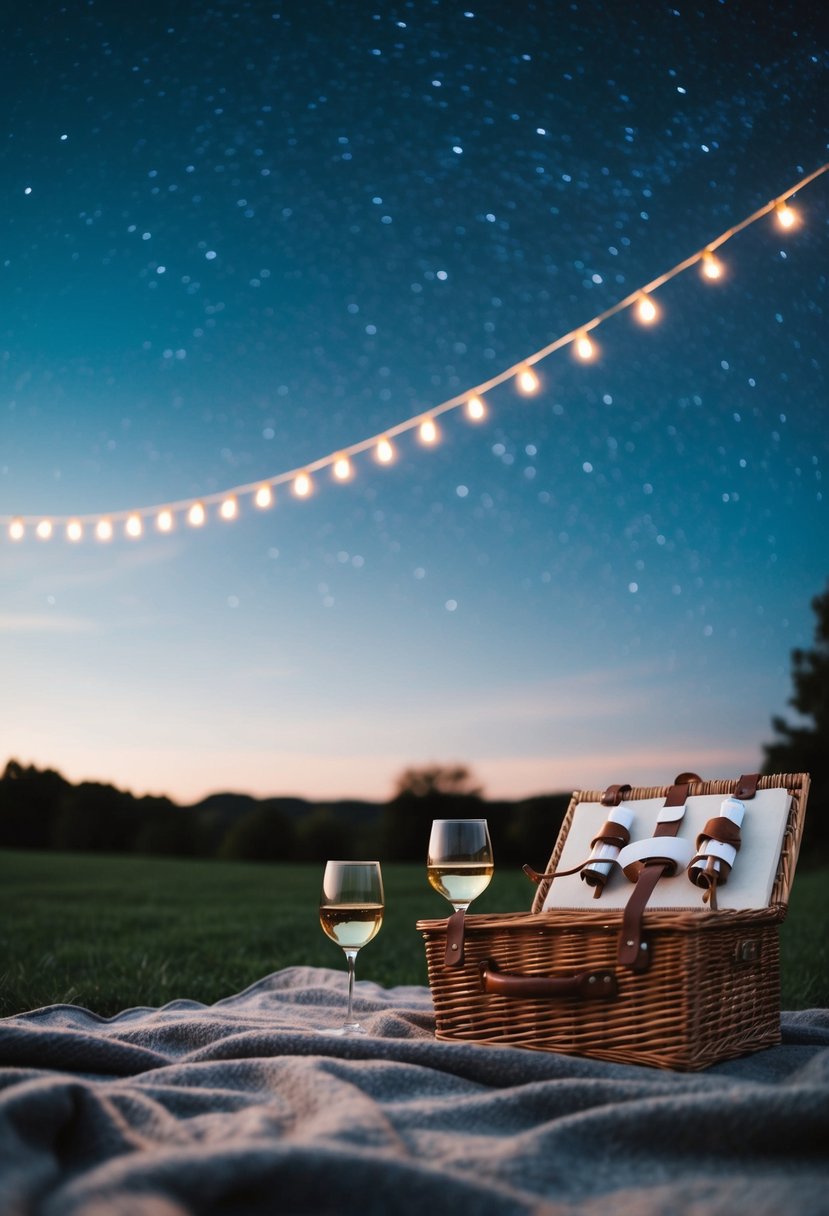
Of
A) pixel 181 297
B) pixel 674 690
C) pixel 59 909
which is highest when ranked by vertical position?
pixel 181 297

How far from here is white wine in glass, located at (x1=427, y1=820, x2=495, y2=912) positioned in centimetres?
199

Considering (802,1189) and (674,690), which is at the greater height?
(674,690)

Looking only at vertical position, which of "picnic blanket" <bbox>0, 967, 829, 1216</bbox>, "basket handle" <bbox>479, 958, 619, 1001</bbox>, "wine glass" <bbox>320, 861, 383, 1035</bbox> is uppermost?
"wine glass" <bbox>320, 861, 383, 1035</bbox>

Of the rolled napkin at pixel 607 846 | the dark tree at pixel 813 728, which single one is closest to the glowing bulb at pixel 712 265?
→ the rolled napkin at pixel 607 846

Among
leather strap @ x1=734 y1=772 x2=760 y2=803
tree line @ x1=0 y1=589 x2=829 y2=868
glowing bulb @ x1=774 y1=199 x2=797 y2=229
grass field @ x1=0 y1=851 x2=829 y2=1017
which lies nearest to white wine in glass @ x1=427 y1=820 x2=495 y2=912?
leather strap @ x1=734 y1=772 x2=760 y2=803

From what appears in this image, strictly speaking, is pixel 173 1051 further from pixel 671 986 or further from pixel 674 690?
pixel 674 690

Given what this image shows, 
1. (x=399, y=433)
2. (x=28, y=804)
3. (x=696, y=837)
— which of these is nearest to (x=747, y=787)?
(x=696, y=837)

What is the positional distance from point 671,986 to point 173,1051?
983 millimetres

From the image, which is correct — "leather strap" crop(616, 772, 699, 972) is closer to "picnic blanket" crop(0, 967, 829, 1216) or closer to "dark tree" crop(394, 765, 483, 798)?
"picnic blanket" crop(0, 967, 829, 1216)

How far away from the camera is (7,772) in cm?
1416

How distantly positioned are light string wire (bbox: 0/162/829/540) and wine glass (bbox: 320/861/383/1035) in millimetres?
2004

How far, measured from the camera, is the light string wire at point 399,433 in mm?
2977

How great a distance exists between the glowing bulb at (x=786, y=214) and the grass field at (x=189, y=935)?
8.44 feet

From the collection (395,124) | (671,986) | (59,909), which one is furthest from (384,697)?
(671,986)
